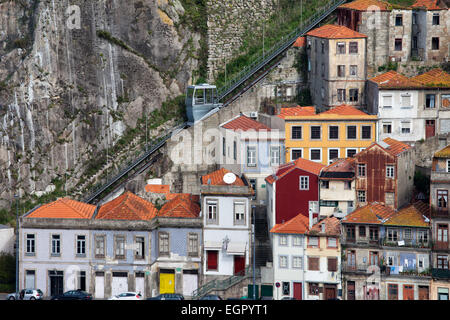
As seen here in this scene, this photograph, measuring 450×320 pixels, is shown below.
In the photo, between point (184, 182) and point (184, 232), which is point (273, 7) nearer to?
point (184, 182)

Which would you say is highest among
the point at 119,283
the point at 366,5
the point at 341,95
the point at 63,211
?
the point at 366,5

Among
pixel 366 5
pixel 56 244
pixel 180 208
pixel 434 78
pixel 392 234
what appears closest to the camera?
pixel 392 234

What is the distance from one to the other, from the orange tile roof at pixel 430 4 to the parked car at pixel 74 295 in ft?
120

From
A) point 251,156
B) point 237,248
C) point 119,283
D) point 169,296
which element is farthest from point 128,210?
point 251,156

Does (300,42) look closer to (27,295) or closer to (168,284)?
(168,284)

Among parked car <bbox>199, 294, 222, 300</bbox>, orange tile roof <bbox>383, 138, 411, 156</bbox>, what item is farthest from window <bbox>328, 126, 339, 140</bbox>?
parked car <bbox>199, 294, 222, 300</bbox>

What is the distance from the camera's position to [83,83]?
11294 cm

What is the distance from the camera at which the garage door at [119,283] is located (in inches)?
3703

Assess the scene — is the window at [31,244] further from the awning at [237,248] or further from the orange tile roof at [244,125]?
the orange tile roof at [244,125]

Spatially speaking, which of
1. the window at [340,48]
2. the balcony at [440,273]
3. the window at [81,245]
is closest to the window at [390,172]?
the balcony at [440,273]

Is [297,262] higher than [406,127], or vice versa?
[406,127]

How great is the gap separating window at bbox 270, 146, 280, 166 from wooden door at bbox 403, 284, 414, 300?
1491 cm

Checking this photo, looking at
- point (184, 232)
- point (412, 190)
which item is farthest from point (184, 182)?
point (412, 190)

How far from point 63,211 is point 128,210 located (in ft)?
15.2
